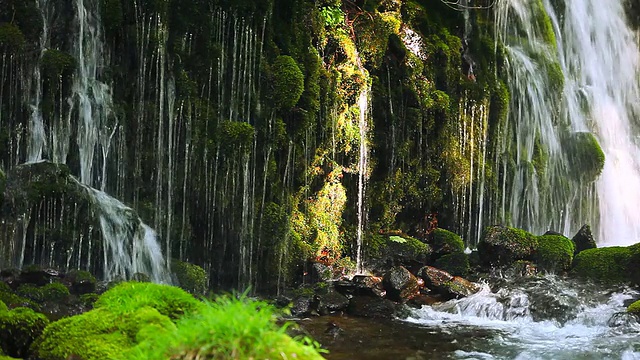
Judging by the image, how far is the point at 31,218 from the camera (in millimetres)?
11453

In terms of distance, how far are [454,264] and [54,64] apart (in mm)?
9938

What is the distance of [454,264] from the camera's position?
16.3m

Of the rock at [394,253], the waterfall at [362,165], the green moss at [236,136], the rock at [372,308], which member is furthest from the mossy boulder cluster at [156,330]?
the waterfall at [362,165]

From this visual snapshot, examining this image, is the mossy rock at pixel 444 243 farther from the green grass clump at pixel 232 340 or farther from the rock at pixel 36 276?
the green grass clump at pixel 232 340

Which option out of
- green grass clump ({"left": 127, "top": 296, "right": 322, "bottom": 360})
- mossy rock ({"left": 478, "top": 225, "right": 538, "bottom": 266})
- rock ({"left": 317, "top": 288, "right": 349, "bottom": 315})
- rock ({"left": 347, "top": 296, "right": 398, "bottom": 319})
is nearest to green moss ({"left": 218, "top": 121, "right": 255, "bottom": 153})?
rock ({"left": 317, "top": 288, "right": 349, "bottom": 315})

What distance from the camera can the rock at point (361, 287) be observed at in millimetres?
13416

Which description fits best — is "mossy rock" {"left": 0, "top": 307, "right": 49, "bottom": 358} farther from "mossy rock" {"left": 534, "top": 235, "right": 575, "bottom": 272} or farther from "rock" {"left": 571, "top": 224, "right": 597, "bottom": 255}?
"rock" {"left": 571, "top": 224, "right": 597, "bottom": 255}

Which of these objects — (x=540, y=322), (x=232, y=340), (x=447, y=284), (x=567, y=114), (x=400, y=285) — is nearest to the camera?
(x=232, y=340)

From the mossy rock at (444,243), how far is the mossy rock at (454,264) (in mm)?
247

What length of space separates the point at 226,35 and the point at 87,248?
18.4 feet

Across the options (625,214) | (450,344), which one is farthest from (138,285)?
(625,214)

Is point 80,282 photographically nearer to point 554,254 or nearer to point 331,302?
point 331,302

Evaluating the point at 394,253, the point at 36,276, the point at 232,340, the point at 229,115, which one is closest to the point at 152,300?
the point at 232,340

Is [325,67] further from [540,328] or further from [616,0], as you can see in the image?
[616,0]
